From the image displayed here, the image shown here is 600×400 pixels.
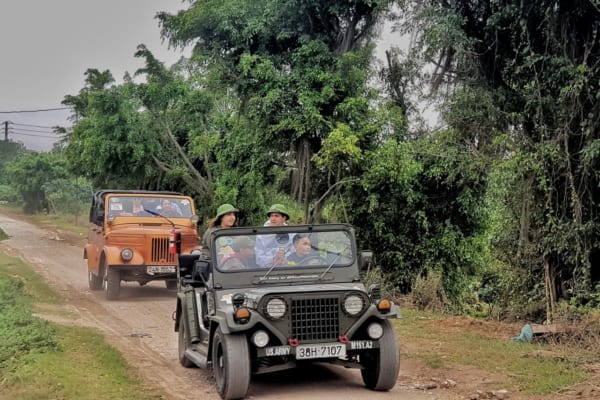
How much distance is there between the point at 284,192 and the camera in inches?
771

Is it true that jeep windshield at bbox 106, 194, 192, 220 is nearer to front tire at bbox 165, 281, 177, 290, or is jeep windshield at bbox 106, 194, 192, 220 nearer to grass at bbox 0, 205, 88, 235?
front tire at bbox 165, 281, 177, 290

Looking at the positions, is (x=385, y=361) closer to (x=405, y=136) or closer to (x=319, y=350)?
(x=319, y=350)

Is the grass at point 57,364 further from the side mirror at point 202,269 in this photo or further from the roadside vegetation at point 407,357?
the side mirror at point 202,269

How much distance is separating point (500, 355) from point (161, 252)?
7690 millimetres

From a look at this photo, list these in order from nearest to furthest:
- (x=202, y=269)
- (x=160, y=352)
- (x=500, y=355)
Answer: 1. (x=202, y=269)
2. (x=500, y=355)
3. (x=160, y=352)

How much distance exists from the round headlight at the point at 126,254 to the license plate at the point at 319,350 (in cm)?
853

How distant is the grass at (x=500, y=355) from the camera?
7900 mm

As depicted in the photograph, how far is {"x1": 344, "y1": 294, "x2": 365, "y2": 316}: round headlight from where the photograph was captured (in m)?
6.93

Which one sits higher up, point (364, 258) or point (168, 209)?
point (168, 209)

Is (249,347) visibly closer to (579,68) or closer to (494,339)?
(494,339)

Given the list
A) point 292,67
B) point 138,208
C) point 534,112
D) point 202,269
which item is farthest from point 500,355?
point 292,67

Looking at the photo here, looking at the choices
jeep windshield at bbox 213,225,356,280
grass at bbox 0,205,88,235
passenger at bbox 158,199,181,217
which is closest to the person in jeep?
jeep windshield at bbox 213,225,356,280

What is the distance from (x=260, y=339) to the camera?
669 cm

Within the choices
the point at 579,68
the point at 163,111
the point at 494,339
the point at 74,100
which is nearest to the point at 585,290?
the point at 494,339
